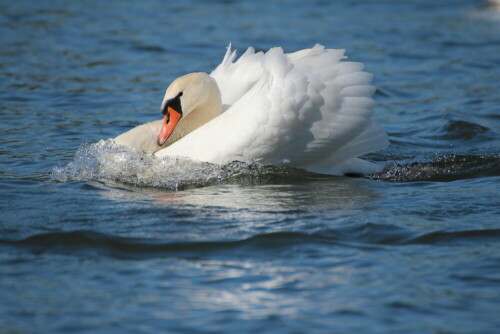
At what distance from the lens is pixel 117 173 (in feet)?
24.6

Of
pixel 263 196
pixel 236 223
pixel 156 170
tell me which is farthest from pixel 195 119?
pixel 236 223

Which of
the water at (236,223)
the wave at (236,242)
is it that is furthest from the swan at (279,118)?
the wave at (236,242)

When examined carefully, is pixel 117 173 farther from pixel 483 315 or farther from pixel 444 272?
pixel 483 315

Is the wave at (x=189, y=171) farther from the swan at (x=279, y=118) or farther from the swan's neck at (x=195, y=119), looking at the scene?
the swan's neck at (x=195, y=119)

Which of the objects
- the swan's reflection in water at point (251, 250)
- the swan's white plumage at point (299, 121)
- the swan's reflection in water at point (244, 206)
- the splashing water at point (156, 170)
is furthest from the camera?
the splashing water at point (156, 170)

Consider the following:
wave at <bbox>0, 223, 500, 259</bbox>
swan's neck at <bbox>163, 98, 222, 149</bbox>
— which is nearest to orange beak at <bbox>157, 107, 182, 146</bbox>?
swan's neck at <bbox>163, 98, 222, 149</bbox>

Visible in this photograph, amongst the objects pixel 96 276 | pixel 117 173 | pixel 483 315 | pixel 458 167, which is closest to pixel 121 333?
pixel 96 276

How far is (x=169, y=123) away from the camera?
759 centimetres

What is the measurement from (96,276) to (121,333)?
33.7 inches

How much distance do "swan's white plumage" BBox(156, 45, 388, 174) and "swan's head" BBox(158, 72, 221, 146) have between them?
29cm

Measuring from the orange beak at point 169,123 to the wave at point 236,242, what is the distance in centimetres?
180

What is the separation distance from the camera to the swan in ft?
23.0

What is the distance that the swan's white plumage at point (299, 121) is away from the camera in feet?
23.0

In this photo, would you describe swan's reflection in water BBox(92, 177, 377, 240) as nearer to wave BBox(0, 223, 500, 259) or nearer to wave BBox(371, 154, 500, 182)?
wave BBox(0, 223, 500, 259)
